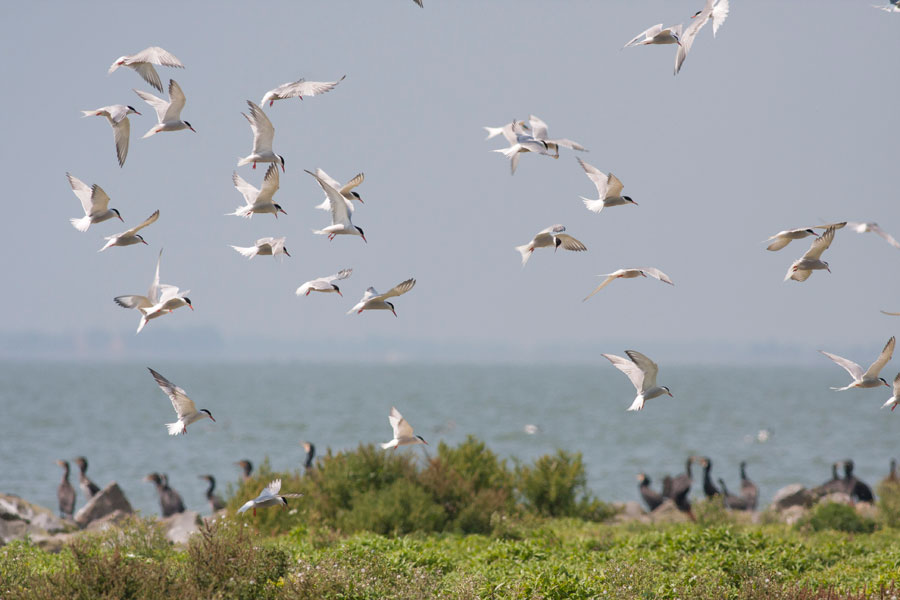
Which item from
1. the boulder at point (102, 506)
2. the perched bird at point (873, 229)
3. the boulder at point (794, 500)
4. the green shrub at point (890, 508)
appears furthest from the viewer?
the boulder at point (794, 500)

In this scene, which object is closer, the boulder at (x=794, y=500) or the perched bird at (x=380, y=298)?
the perched bird at (x=380, y=298)

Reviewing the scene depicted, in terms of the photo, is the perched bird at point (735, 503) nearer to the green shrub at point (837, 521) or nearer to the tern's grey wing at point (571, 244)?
the green shrub at point (837, 521)

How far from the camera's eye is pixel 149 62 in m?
8.66

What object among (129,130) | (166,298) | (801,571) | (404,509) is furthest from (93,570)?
(801,571)

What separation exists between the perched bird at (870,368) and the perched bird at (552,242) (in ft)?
8.54

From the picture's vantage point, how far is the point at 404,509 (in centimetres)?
1225

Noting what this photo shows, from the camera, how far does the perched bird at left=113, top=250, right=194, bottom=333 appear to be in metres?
8.16

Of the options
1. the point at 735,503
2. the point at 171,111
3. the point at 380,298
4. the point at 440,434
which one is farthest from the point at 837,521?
the point at 440,434

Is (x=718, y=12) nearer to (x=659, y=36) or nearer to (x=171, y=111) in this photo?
(x=659, y=36)

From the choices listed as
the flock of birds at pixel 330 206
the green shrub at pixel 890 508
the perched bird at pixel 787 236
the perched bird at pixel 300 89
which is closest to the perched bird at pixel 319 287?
the flock of birds at pixel 330 206

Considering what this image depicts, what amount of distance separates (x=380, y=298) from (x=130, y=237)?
2.50 meters

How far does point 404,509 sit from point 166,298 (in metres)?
5.24

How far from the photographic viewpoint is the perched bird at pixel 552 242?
911 centimetres

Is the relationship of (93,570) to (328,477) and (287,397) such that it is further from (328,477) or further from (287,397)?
(287,397)
